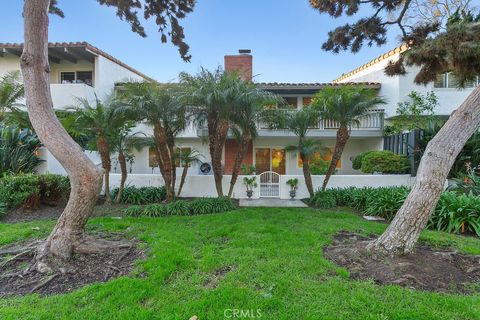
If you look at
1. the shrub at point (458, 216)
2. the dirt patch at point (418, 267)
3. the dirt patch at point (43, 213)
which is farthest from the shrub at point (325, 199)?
the dirt patch at point (43, 213)

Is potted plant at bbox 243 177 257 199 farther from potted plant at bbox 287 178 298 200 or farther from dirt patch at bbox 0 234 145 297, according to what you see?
dirt patch at bbox 0 234 145 297

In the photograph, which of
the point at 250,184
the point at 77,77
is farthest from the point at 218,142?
the point at 77,77

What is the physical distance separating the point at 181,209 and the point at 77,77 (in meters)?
12.5

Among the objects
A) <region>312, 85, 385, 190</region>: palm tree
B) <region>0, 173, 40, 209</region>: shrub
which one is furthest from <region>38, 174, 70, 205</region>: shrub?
<region>312, 85, 385, 190</region>: palm tree

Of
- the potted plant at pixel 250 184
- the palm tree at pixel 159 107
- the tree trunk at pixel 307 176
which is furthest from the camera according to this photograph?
the potted plant at pixel 250 184

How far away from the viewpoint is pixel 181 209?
7.66 m

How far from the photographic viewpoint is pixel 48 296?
3.19 metres

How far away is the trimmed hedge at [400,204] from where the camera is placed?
607cm

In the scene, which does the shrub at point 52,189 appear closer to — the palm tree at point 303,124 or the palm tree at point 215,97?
the palm tree at point 215,97

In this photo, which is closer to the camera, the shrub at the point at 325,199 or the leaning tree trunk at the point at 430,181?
the leaning tree trunk at the point at 430,181

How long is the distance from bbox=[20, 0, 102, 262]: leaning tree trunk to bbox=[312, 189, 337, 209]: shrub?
22.8 feet

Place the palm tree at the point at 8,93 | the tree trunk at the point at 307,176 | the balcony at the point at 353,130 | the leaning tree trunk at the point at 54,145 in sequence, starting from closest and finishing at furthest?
the leaning tree trunk at the point at 54,145 → the tree trunk at the point at 307,176 → the palm tree at the point at 8,93 → the balcony at the point at 353,130

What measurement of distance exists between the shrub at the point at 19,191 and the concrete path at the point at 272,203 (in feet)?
20.8

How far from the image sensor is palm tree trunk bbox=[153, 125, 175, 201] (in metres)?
8.20
